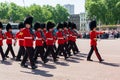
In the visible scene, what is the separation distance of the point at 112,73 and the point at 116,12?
71.0 meters

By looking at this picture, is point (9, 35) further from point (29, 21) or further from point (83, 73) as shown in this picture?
point (83, 73)

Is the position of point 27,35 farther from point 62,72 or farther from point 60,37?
point 60,37

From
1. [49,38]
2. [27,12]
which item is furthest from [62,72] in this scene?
[27,12]

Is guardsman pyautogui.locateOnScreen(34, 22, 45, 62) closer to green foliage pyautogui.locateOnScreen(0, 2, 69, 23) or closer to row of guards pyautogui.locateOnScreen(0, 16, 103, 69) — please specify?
row of guards pyautogui.locateOnScreen(0, 16, 103, 69)

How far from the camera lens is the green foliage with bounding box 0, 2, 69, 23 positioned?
301 feet

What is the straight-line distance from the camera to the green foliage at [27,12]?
301 ft

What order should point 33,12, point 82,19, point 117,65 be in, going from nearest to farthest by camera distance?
point 117,65 < point 33,12 < point 82,19

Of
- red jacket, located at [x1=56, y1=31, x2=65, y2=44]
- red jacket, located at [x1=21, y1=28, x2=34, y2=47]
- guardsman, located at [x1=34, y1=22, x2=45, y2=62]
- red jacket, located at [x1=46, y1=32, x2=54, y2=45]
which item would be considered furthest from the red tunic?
red jacket, located at [x1=21, y1=28, x2=34, y2=47]

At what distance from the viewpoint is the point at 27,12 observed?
99.4 metres

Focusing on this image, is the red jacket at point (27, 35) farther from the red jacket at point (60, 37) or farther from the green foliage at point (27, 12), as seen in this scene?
the green foliage at point (27, 12)

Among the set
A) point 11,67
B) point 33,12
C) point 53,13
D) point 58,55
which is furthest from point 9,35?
point 53,13

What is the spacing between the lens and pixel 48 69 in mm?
12555

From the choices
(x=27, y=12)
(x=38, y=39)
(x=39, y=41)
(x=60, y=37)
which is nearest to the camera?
(x=39, y=41)

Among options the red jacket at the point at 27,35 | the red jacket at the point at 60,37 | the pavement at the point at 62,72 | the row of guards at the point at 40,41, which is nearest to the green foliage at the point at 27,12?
the row of guards at the point at 40,41
